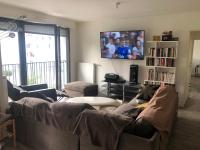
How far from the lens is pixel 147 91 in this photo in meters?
3.49

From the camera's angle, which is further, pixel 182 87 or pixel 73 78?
pixel 73 78

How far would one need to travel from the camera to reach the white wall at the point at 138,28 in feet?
14.5

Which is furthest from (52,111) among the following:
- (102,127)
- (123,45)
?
(123,45)

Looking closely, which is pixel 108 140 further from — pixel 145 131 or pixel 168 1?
pixel 168 1

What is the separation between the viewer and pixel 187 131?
3.33m

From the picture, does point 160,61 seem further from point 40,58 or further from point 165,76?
point 40,58

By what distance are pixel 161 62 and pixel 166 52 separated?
276 mm

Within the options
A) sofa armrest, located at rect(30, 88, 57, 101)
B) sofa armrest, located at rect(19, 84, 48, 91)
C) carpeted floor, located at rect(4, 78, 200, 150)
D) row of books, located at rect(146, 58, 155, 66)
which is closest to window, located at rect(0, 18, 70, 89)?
sofa armrest, located at rect(19, 84, 48, 91)

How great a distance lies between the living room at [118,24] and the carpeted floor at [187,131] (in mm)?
356

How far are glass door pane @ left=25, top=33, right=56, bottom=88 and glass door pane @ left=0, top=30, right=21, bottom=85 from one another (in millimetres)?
314

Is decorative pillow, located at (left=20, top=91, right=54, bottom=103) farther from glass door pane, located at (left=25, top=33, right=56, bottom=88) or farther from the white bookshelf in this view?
the white bookshelf

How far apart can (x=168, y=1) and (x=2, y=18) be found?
3.42m

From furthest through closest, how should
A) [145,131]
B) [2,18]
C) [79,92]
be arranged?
[79,92]
[2,18]
[145,131]

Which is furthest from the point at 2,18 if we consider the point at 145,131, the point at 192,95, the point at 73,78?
the point at 192,95
